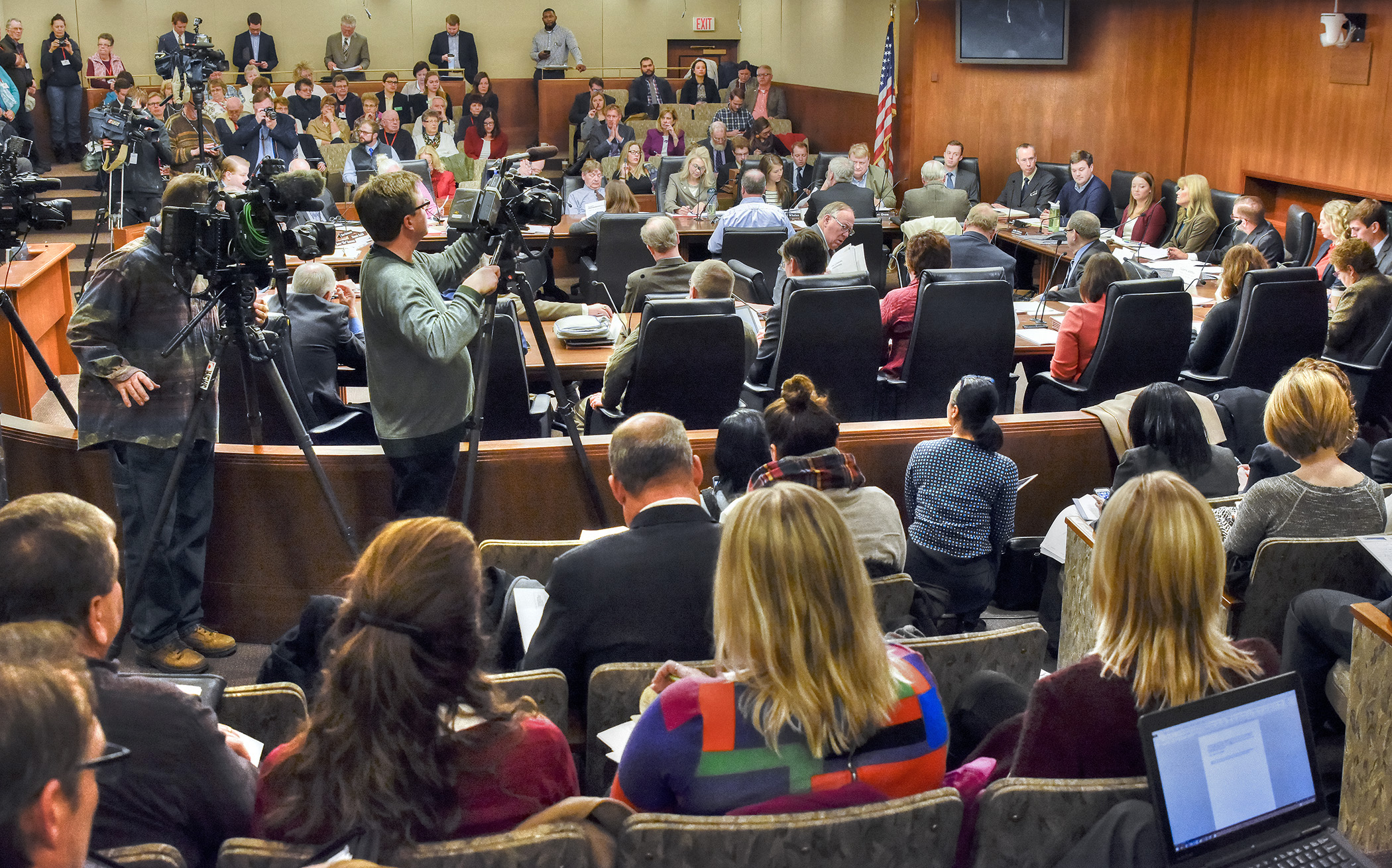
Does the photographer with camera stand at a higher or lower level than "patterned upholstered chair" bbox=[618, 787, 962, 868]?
higher

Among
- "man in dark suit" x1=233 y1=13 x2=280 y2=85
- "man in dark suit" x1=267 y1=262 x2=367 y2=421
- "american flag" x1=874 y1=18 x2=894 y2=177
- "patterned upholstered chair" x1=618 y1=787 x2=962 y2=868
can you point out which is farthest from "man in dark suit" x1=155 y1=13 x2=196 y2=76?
"patterned upholstered chair" x1=618 y1=787 x2=962 y2=868

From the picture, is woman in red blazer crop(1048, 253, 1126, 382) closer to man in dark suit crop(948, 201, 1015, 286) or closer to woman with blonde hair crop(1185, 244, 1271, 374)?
woman with blonde hair crop(1185, 244, 1271, 374)

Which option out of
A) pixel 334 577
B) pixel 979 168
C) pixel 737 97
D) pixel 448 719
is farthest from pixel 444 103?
pixel 448 719

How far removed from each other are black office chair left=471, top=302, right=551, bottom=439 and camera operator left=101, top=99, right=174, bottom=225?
9.13 ft

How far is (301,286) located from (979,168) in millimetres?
7708

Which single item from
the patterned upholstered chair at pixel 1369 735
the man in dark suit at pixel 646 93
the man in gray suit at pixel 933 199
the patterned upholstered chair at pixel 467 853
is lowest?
the patterned upholstered chair at pixel 1369 735

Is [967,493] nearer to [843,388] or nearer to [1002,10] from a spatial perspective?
[843,388]

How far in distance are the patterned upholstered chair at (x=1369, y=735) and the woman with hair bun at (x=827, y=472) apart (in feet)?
3.05

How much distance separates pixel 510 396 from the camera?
14.3 feet

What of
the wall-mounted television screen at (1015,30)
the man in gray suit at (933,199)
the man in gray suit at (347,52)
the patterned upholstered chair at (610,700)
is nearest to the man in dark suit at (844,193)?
the man in gray suit at (933,199)

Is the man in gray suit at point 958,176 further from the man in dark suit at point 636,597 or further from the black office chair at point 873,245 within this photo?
the man in dark suit at point 636,597

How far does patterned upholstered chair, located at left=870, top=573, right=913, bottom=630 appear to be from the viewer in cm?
258

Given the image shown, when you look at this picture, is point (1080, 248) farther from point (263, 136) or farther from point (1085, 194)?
point (263, 136)

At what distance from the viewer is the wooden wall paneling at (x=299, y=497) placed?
3.59 m
